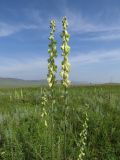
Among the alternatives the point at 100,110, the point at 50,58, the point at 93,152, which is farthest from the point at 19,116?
the point at 50,58


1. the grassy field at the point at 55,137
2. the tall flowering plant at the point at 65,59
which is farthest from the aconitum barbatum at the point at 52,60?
the grassy field at the point at 55,137

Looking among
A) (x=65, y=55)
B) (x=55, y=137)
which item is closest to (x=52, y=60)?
(x=65, y=55)

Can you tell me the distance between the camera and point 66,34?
559cm

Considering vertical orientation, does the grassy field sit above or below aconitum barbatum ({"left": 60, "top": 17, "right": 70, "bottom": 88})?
below

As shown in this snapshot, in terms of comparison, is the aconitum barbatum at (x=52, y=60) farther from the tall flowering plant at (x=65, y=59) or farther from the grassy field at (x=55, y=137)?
the grassy field at (x=55, y=137)

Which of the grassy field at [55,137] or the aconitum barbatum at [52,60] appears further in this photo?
the grassy field at [55,137]

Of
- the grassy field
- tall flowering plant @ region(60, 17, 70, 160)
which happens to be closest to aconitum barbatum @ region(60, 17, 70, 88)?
tall flowering plant @ region(60, 17, 70, 160)

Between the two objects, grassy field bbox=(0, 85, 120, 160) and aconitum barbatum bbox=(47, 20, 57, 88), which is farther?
grassy field bbox=(0, 85, 120, 160)

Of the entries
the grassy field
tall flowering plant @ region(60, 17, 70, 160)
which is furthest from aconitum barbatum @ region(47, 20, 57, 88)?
the grassy field

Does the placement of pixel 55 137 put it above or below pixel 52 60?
below

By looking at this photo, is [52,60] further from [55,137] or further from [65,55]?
[55,137]

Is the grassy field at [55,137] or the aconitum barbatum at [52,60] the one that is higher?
the aconitum barbatum at [52,60]

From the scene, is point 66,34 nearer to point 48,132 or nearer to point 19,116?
point 48,132

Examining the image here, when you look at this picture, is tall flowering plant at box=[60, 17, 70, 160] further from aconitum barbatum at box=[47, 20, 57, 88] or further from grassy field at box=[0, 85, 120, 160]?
grassy field at box=[0, 85, 120, 160]
